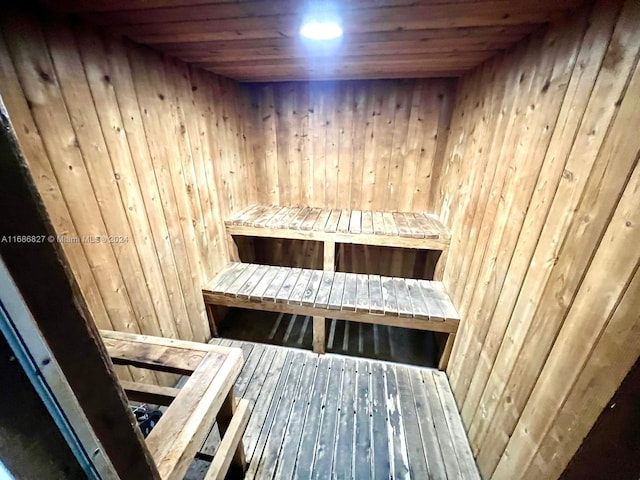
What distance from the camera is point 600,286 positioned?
2.43ft

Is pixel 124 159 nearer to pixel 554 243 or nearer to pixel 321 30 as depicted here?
pixel 321 30

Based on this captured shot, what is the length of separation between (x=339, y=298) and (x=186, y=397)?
1.26 metres

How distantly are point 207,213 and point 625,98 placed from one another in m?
2.17

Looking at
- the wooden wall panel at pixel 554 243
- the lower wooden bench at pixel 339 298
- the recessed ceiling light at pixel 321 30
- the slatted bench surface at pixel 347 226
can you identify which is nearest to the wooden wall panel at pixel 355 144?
the slatted bench surface at pixel 347 226

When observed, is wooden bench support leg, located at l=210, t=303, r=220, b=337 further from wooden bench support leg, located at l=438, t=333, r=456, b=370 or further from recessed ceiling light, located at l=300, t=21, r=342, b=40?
recessed ceiling light, located at l=300, t=21, r=342, b=40

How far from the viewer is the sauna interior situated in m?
0.50

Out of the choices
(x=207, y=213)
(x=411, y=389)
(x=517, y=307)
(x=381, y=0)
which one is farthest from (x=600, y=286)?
(x=207, y=213)

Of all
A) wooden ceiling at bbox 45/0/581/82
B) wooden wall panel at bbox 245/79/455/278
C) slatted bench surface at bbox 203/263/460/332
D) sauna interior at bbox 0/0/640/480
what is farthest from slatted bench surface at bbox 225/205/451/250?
wooden ceiling at bbox 45/0/581/82

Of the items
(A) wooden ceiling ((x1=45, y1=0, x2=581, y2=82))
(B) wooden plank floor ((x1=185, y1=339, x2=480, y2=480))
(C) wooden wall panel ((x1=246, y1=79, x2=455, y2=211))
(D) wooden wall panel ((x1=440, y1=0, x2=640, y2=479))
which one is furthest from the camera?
(C) wooden wall panel ((x1=246, y1=79, x2=455, y2=211))

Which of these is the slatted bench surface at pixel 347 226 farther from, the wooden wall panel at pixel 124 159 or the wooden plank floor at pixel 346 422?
the wooden plank floor at pixel 346 422

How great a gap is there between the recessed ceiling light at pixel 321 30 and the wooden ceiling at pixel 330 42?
1.6 inches

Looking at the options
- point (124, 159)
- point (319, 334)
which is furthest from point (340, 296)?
point (124, 159)

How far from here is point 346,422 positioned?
1.61m

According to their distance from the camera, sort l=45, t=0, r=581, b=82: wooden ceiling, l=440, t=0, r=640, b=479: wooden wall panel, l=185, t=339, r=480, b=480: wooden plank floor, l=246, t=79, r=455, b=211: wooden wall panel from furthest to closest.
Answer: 1. l=246, t=79, r=455, b=211: wooden wall panel
2. l=185, t=339, r=480, b=480: wooden plank floor
3. l=45, t=0, r=581, b=82: wooden ceiling
4. l=440, t=0, r=640, b=479: wooden wall panel
